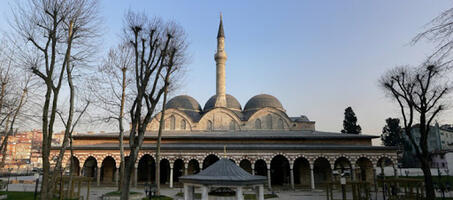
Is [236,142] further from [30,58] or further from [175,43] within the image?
[30,58]

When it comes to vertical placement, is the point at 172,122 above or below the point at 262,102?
below

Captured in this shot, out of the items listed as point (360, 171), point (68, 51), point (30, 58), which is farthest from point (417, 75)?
point (30, 58)

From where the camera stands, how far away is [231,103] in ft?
120

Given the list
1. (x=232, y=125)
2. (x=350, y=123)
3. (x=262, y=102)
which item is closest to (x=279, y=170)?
(x=232, y=125)

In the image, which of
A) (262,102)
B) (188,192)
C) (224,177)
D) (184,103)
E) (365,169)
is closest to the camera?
(224,177)

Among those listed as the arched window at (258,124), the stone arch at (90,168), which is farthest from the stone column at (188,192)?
the arched window at (258,124)

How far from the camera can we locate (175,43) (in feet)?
48.4

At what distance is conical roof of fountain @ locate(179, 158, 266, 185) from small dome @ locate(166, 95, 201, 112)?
1017 inches

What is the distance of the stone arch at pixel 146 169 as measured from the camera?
28.0 m

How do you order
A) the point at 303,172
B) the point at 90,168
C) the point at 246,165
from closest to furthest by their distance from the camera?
the point at 303,172
the point at 246,165
the point at 90,168

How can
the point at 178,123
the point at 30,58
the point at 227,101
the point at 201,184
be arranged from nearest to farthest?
the point at 201,184
the point at 30,58
the point at 178,123
the point at 227,101

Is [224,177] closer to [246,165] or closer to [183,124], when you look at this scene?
[246,165]

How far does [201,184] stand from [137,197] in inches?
348

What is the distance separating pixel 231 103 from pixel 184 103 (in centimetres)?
606
